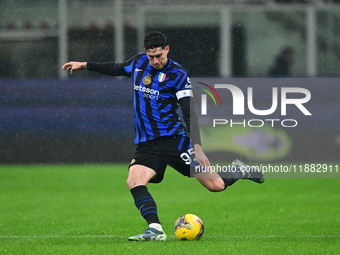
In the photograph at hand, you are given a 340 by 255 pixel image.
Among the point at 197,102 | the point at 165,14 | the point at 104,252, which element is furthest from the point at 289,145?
the point at 104,252

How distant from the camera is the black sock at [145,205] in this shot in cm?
516

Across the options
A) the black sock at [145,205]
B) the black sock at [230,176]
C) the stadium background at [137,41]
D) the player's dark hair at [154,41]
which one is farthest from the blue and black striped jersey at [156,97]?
the stadium background at [137,41]

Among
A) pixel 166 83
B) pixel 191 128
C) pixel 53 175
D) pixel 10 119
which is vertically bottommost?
pixel 53 175

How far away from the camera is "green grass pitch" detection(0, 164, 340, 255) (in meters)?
4.95

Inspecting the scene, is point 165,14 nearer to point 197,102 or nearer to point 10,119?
point 197,102

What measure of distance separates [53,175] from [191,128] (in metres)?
6.19

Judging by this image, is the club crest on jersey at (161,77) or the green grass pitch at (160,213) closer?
the green grass pitch at (160,213)

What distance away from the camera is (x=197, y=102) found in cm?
1170

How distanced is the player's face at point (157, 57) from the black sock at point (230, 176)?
1367mm

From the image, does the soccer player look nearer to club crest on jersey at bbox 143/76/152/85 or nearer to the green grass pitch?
club crest on jersey at bbox 143/76/152/85

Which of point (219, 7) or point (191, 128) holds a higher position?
point (219, 7)

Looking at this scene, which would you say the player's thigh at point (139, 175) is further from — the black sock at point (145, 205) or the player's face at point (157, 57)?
the player's face at point (157, 57)

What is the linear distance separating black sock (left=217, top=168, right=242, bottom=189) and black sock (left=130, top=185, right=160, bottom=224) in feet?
3.59

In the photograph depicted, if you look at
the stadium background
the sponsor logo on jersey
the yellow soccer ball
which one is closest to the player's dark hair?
the sponsor logo on jersey
